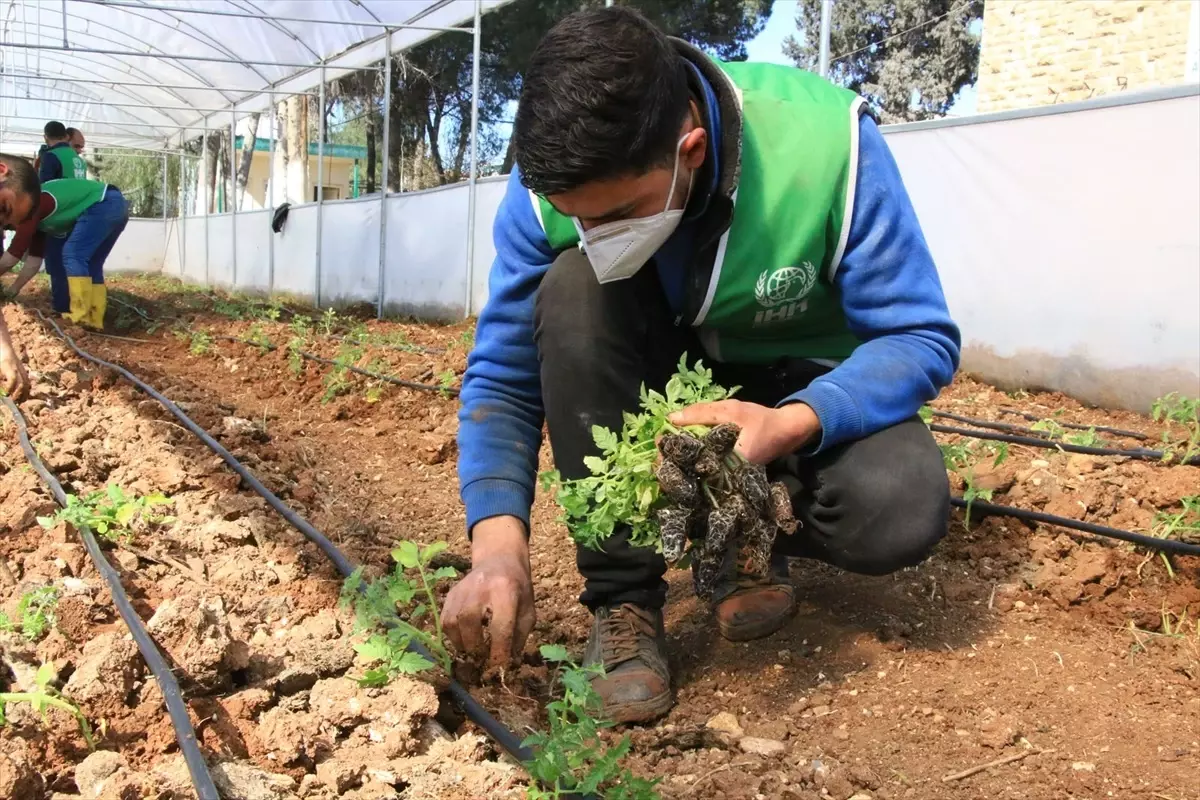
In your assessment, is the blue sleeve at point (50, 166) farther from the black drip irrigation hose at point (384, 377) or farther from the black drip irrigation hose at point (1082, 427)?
the black drip irrigation hose at point (1082, 427)

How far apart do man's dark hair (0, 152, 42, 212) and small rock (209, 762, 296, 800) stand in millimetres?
5969

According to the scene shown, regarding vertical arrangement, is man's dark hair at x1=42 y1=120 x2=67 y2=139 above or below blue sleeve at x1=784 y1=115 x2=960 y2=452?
above

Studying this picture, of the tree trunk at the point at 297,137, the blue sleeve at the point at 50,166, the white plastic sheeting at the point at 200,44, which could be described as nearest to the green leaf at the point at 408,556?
the white plastic sheeting at the point at 200,44

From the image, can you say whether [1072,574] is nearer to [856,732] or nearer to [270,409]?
[856,732]

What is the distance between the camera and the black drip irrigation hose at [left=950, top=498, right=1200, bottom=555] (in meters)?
2.44

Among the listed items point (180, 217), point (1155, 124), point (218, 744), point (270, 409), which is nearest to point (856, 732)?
point (218, 744)

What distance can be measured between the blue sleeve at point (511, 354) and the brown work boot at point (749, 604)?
0.55 m

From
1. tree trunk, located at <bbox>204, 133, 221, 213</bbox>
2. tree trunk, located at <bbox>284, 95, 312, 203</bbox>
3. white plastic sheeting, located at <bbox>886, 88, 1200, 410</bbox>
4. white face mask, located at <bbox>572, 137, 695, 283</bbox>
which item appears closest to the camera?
white face mask, located at <bbox>572, 137, 695, 283</bbox>

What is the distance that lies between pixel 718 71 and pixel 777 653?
1.21m

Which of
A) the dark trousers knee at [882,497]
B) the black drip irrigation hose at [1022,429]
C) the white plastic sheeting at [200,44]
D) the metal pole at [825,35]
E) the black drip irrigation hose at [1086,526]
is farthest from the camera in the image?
the white plastic sheeting at [200,44]

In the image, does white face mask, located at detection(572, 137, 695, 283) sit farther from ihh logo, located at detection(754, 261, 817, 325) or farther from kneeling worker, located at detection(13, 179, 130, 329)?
kneeling worker, located at detection(13, 179, 130, 329)

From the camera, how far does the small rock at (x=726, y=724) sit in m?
1.89

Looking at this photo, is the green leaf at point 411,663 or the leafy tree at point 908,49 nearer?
the green leaf at point 411,663

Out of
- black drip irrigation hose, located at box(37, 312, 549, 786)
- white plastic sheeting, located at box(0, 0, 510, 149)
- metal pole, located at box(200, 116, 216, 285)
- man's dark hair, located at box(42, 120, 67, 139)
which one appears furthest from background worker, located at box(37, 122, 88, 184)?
metal pole, located at box(200, 116, 216, 285)
